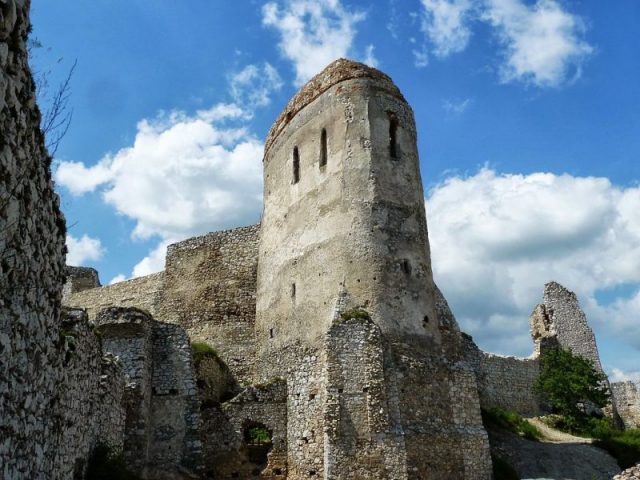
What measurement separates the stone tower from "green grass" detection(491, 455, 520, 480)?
105 centimetres

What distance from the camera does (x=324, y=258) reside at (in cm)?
1803

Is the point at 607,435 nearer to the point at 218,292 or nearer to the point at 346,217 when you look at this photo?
the point at 346,217

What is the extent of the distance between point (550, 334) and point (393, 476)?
2252cm

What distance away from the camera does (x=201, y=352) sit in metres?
20.1

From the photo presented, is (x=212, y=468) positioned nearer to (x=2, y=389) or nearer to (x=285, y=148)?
(x=285, y=148)

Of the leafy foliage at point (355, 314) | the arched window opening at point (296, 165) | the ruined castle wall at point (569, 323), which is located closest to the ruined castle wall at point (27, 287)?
the leafy foliage at point (355, 314)

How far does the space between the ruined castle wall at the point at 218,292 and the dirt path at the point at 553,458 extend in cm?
866

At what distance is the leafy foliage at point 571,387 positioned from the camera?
2678cm

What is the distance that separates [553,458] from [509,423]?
3592mm

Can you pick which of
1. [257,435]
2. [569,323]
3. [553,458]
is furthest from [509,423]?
[569,323]

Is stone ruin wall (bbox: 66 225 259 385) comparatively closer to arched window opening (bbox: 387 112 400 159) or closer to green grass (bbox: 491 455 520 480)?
arched window opening (bbox: 387 112 400 159)

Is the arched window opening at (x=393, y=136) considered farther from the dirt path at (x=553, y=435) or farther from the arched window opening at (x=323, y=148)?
the dirt path at (x=553, y=435)

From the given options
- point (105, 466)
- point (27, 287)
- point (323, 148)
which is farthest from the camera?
point (323, 148)

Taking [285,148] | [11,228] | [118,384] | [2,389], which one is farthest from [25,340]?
[285,148]
